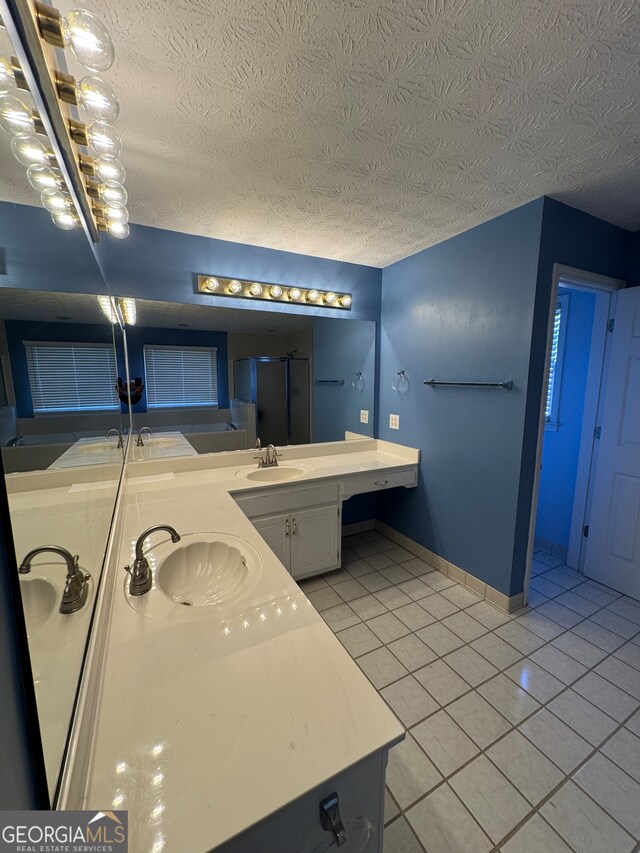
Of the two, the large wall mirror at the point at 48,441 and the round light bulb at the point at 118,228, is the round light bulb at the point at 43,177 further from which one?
the round light bulb at the point at 118,228

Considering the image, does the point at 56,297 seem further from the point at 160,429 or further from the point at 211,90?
the point at 160,429

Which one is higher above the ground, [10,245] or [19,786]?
[10,245]

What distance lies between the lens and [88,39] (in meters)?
0.74

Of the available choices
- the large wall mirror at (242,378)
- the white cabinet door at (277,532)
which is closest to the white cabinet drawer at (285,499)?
the white cabinet door at (277,532)

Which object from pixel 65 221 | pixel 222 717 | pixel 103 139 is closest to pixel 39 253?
pixel 65 221

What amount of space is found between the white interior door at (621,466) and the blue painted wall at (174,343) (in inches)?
101

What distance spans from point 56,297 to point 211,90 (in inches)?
34.5

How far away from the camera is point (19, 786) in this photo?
0.38 m

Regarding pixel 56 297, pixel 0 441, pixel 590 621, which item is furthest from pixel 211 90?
pixel 590 621

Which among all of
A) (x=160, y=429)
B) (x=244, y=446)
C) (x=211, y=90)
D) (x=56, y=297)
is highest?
(x=211, y=90)

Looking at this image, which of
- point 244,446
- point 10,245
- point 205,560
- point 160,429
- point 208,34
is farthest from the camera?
point 244,446

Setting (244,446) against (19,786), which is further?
(244,446)

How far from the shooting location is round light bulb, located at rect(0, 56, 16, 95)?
0.56 metres

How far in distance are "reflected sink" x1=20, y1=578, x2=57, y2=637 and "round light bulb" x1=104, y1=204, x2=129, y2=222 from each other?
141 cm
